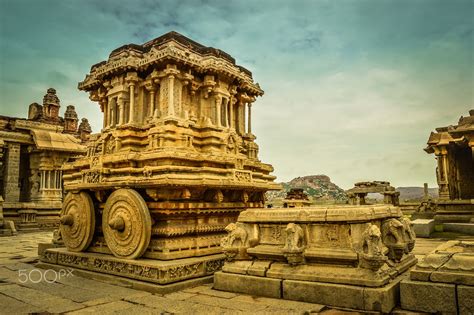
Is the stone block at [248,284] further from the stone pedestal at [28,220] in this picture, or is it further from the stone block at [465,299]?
the stone pedestal at [28,220]

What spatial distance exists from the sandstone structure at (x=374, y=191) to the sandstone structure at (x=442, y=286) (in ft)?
76.4

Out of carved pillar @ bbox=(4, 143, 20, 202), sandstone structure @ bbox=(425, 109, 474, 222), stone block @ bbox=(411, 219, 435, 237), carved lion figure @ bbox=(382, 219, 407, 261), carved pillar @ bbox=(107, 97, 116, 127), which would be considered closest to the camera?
carved lion figure @ bbox=(382, 219, 407, 261)

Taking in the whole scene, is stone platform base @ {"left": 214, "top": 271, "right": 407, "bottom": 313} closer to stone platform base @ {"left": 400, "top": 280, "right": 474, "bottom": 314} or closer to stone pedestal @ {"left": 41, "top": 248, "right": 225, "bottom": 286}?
stone platform base @ {"left": 400, "top": 280, "right": 474, "bottom": 314}

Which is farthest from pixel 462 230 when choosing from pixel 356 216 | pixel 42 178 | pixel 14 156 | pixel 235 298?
pixel 14 156

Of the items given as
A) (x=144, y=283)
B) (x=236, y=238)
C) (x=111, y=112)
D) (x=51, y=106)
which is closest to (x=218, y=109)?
(x=111, y=112)

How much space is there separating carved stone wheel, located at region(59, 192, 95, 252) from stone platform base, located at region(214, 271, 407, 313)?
3851mm

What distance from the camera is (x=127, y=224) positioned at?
7004mm

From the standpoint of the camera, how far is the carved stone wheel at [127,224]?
22.1 feet

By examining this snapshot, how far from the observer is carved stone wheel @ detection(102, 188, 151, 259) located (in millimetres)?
6738

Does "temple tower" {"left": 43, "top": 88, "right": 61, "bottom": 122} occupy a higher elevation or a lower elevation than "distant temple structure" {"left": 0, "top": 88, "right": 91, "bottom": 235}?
higher

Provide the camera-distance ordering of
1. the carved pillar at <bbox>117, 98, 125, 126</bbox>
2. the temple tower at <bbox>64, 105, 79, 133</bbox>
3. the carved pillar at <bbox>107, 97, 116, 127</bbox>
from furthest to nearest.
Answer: the temple tower at <bbox>64, 105, 79, 133</bbox> < the carved pillar at <bbox>107, 97, 116, 127</bbox> < the carved pillar at <bbox>117, 98, 125, 126</bbox>

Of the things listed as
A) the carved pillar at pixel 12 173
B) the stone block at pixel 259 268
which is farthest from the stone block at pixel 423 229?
the carved pillar at pixel 12 173

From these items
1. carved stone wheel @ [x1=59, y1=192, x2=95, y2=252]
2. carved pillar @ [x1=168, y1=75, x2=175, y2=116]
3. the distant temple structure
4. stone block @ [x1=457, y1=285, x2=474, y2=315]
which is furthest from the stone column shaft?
the distant temple structure

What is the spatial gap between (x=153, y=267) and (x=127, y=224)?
4.22ft
